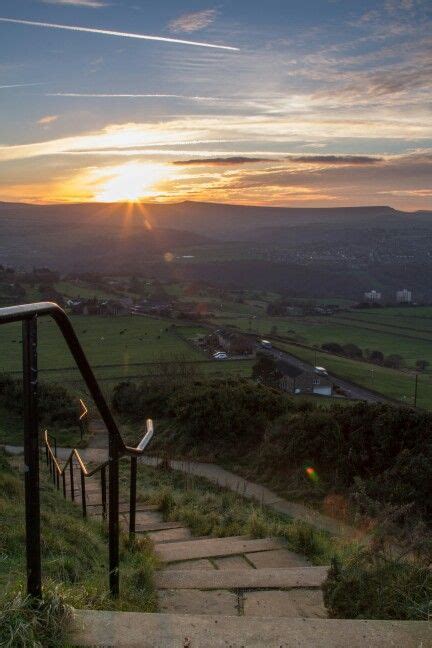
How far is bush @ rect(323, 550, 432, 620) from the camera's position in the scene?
269cm

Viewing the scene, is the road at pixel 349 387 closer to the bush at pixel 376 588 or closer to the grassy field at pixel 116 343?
the grassy field at pixel 116 343

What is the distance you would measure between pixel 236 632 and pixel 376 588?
3.37 feet

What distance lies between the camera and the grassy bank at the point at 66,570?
1.97 m

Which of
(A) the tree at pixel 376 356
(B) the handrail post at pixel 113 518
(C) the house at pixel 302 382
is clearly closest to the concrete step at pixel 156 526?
(B) the handrail post at pixel 113 518

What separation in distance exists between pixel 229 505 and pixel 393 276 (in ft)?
277

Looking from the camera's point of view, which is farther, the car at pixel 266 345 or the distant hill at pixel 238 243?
the distant hill at pixel 238 243

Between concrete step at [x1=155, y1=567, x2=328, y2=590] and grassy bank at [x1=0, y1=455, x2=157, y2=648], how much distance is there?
0.15m

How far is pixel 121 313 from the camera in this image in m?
43.6

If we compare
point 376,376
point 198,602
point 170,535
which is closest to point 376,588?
point 198,602

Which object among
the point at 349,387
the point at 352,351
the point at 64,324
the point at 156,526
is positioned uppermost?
the point at 64,324

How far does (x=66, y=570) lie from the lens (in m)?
3.19

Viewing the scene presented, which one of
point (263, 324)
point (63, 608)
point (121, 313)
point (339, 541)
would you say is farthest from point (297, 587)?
point (263, 324)

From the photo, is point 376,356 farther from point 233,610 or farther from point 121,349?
point 233,610

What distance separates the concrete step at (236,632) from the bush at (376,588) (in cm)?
49
